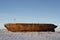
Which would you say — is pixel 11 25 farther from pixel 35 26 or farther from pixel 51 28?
pixel 51 28

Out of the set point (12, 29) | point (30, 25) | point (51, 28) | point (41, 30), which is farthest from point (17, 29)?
point (51, 28)

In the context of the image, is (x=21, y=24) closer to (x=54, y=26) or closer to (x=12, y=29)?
(x=12, y=29)

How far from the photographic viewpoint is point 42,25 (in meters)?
21.2

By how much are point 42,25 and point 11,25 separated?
5.03 m

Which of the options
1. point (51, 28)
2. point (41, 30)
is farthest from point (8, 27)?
point (51, 28)

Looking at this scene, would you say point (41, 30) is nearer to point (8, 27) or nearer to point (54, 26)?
point (54, 26)

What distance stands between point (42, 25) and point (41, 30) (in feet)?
3.03

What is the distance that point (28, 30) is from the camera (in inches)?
851

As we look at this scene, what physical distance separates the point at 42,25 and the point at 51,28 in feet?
5.97

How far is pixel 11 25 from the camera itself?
21.5 metres

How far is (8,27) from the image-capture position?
71.8 ft

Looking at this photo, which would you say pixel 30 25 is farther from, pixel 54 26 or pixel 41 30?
pixel 54 26

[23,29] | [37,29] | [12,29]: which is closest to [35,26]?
[37,29]

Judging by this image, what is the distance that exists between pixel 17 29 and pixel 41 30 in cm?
393
